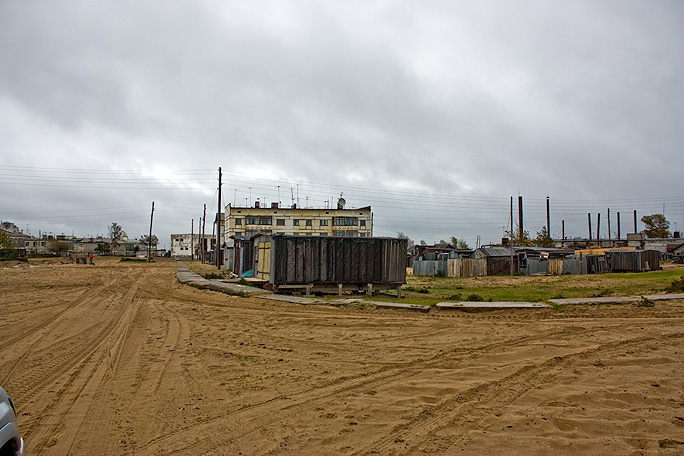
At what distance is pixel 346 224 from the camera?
244 ft

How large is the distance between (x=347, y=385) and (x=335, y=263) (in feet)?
40.2

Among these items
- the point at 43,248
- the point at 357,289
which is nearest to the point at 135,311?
the point at 357,289

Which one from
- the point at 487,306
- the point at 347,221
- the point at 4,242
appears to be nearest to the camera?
the point at 487,306

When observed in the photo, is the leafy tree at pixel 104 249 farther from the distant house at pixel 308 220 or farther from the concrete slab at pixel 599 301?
the concrete slab at pixel 599 301

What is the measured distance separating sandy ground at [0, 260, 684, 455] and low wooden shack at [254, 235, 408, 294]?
675 cm

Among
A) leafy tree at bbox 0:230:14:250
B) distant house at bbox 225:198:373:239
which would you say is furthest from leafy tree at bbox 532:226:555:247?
leafy tree at bbox 0:230:14:250

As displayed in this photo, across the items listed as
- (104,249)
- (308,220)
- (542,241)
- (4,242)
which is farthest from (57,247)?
(542,241)

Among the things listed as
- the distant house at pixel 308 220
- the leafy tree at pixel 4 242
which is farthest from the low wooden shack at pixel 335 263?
the leafy tree at pixel 4 242

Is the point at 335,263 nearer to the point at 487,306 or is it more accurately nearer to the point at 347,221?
the point at 487,306

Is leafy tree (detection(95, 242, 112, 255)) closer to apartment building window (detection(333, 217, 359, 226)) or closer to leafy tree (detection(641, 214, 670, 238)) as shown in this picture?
apartment building window (detection(333, 217, 359, 226))

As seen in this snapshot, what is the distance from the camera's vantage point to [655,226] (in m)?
89.2

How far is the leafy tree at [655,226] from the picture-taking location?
88.1m

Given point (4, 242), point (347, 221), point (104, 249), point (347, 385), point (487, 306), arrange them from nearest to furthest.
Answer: point (347, 385), point (487, 306), point (4, 242), point (347, 221), point (104, 249)

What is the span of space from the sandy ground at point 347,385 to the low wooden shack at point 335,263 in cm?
675
